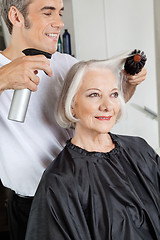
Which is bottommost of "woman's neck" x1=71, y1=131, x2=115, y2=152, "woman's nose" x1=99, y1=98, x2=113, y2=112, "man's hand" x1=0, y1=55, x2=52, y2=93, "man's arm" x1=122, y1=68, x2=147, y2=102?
"woman's neck" x1=71, y1=131, x2=115, y2=152

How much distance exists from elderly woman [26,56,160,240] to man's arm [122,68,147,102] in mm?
69

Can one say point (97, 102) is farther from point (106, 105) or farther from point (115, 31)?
point (115, 31)

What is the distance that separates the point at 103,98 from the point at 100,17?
7.75 ft

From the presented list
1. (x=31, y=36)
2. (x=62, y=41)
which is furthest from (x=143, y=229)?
(x=62, y=41)

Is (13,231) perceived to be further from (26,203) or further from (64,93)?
(64,93)

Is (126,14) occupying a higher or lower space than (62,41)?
higher

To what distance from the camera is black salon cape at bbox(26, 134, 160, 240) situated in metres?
1.21

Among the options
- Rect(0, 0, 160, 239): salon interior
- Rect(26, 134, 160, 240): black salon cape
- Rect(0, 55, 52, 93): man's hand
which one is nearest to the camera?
Rect(0, 55, 52, 93): man's hand

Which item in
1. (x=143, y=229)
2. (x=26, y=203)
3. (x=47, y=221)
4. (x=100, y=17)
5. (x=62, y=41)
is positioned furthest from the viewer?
(x=100, y=17)

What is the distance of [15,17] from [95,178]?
33.0 inches

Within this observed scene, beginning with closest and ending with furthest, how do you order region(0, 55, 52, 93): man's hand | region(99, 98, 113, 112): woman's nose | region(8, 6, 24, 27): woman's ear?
region(0, 55, 52, 93): man's hand → region(99, 98, 113, 112): woman's nose → region(8, 6, 24, 27): woman's ear

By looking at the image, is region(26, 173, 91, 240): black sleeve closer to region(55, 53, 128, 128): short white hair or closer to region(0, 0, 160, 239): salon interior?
region(55, 53, 128, 128): short white hair

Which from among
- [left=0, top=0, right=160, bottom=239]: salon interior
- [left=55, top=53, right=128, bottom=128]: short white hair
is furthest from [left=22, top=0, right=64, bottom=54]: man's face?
[left=0, top=0, right=160, bottom=239]: salon interior

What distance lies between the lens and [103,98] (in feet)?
4.43
